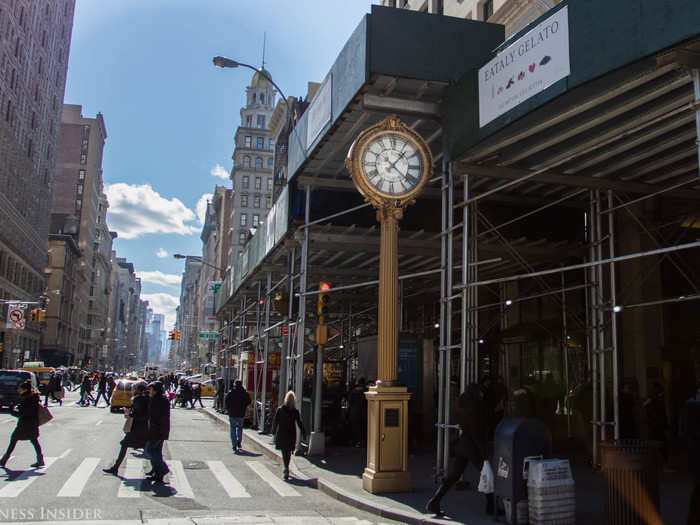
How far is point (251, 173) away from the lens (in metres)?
112

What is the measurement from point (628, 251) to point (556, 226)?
192 centimetres

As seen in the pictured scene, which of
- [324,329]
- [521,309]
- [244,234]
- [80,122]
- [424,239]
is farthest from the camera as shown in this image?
[80,122]

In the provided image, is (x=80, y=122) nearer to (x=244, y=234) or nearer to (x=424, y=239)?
(x=244, y=234)

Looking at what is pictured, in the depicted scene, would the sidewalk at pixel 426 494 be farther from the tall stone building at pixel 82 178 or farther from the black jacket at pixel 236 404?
the tall stone building at pixel 82 178

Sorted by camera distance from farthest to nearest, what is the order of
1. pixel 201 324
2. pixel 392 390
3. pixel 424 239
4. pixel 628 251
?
pixel 201 324
pixel 424 239
pixel 628 251
pixel 392 390

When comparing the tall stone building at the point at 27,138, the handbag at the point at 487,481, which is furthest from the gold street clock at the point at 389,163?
the tall stone building at the point at 27,138

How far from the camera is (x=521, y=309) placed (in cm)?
2358

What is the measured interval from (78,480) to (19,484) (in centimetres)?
101

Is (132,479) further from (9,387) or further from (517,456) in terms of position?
(9,387)

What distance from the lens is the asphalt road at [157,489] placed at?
8.95 meters

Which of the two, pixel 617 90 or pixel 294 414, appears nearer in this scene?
pixel 617 90

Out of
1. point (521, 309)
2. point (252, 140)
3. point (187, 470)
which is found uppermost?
point (252, 140)

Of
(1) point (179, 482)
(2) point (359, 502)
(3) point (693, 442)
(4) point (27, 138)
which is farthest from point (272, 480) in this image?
(4) point (27, 138)

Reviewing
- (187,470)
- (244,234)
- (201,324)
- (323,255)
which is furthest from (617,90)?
(201,324)
